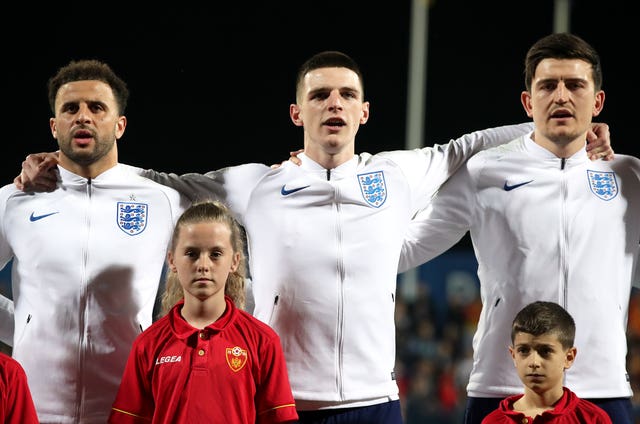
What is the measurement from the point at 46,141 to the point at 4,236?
31.4 feet

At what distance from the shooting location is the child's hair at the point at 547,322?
157 inches

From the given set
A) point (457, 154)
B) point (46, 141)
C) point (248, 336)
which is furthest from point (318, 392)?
point (46, 141)

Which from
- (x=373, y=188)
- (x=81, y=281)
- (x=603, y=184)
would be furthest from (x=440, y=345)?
(x=81, y=281)

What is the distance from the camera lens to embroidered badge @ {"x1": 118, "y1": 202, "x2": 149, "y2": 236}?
429cm

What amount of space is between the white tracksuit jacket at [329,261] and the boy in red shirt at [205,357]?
0.87 ft

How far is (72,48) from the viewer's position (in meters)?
14.0

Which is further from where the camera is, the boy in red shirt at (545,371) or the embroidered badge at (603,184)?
the embroidered badge at (603,184)

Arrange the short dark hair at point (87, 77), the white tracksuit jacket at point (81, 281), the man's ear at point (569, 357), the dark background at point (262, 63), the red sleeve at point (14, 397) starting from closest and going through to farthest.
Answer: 1. the red sleeve at point (14, 397)
2. the man's ear at point (569, 357)
3. the white tracksuit jacket at point (81, 281)
4. the short dark hair at point (87, 77)
5. the dark background at point (262, 63)

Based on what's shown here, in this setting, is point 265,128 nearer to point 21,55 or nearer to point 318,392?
point 21,55

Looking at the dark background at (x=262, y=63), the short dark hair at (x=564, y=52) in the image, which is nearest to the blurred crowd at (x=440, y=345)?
the dark background at (x=262, y=63)

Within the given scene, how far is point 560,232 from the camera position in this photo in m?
4.27

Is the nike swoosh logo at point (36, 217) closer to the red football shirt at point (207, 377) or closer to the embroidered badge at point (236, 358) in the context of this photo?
the red football shirt at point (207, 377)

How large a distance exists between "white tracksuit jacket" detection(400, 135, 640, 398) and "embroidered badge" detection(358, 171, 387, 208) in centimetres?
46

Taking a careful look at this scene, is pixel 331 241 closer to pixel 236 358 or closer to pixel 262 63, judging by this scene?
pixel 236 358
